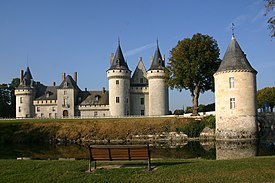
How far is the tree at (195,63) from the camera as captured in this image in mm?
32938

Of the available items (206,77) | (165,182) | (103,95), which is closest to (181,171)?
(165,182)

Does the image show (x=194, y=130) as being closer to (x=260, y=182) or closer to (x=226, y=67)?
(x=226, y=67)

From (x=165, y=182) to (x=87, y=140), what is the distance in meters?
24.2

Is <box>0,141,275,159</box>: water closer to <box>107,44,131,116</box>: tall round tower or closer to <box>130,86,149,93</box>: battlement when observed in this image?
<box>107,44,131,116</box>: tall round tower

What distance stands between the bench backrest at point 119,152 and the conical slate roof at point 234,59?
1976 centimetres

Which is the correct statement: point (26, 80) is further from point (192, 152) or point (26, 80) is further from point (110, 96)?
point (192, 152)

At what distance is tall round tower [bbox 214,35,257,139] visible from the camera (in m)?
26.0

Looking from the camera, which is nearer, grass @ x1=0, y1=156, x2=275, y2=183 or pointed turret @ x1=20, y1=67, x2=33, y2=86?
grass @ x1=0, y1=156, x2=275, y2=183

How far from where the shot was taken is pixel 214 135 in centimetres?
2838

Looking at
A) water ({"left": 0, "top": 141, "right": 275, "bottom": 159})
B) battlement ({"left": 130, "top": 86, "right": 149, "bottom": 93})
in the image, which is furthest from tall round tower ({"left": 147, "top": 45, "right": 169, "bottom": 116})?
water ({"left": 0, "top": 141, "right": 275, "bottom": 159})

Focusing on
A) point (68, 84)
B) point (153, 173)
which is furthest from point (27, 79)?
point (153, 173)

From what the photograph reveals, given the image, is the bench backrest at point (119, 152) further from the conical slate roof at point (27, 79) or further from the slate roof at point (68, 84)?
the conical slate roof at point (27, 79)

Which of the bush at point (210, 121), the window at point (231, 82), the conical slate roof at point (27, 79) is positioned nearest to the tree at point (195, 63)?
the bush at point (210, 121)

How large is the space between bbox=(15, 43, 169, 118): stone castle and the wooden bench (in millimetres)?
35204
